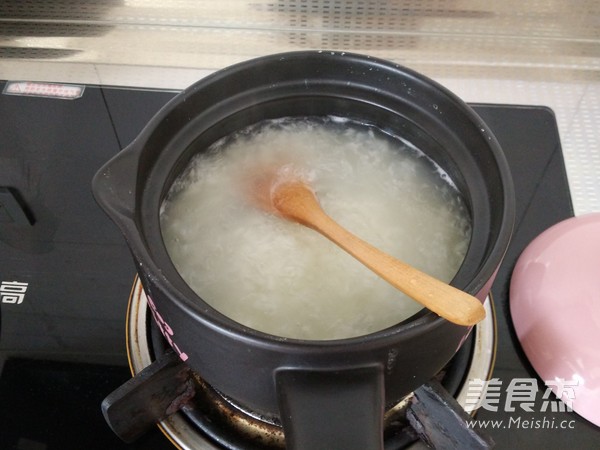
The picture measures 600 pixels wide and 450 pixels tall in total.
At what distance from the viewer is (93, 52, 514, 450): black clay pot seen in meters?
0.52

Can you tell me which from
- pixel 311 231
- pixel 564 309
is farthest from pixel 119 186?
pixel 564 309

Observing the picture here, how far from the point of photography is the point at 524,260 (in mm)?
848

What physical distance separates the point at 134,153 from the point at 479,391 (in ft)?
1.58

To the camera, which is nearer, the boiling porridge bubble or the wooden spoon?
the wooden spoon

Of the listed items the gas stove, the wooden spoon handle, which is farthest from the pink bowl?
the wooden spoon handle

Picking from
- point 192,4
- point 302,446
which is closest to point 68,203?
point 192,4

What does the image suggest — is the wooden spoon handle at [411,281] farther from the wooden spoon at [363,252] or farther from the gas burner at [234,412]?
the gas burner at [234,412]

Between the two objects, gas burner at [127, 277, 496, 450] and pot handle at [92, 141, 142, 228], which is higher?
pot handle at [92, 141, 142, 228]

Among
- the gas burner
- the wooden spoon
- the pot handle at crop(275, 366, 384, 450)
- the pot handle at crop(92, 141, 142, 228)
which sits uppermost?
the pot handle at crop(92, 141, 142, 228)

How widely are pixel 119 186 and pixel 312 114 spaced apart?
31 cm

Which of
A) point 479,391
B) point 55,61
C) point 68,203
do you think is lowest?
point 479,391

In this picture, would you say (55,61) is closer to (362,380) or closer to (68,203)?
(68,203)

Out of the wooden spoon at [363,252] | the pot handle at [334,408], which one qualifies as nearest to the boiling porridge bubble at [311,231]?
the wooden spoon at [363,252]

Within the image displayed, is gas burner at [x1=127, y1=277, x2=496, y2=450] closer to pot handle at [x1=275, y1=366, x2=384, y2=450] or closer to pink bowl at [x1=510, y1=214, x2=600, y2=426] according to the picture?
pink bowl at [x1=510, y1=214, x2=600, y2=426]
